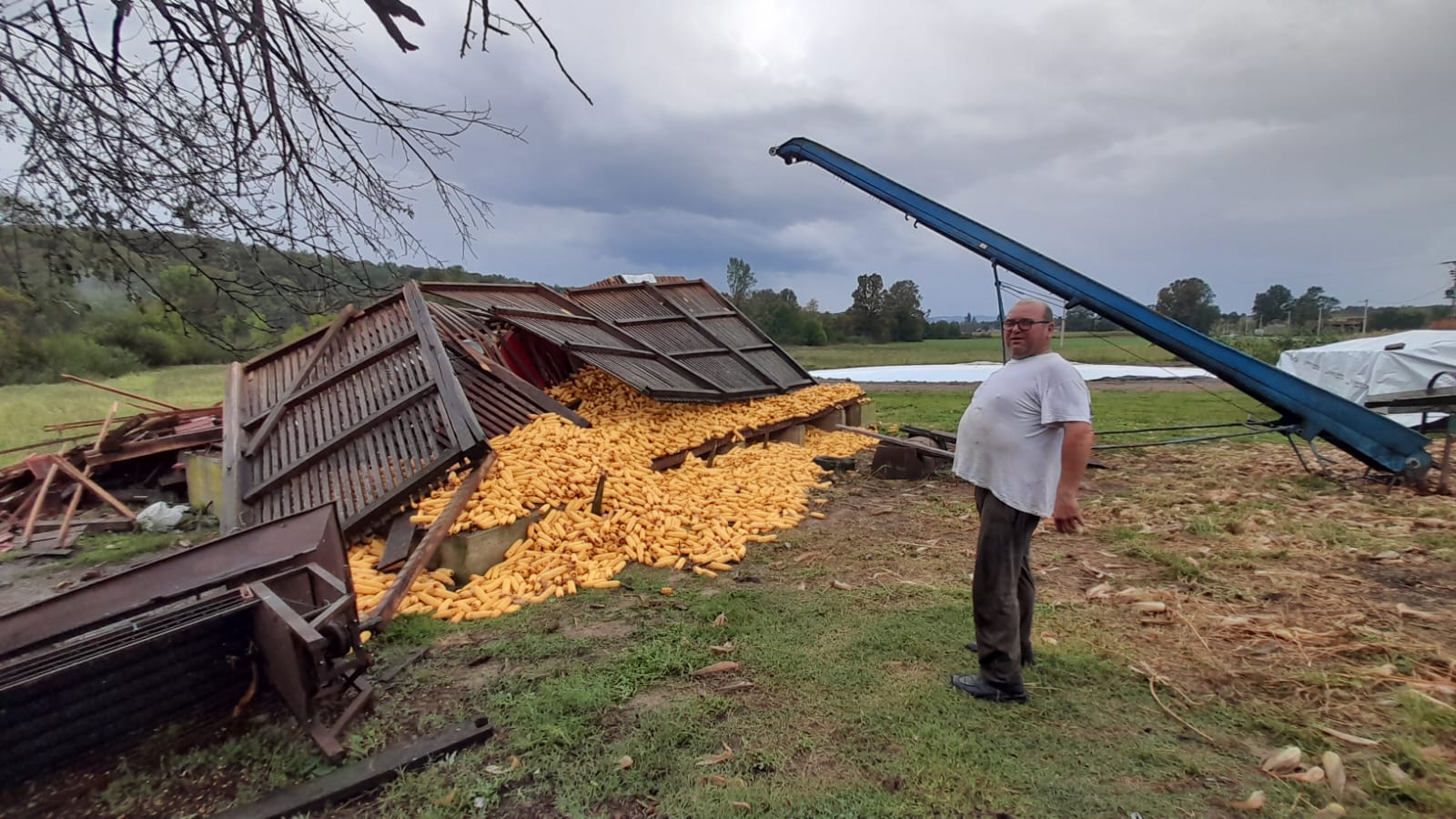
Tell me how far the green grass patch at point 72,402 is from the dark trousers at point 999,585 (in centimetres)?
1328

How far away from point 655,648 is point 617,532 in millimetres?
2044

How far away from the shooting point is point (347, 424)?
6.61m

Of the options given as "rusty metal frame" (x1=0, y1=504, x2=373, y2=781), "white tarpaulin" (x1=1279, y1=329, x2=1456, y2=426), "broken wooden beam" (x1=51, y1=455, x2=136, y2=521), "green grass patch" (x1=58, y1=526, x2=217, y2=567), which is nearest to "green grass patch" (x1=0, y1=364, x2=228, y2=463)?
"broken wooden beam" (x1=51, y1=455, x2=136, y2=521)

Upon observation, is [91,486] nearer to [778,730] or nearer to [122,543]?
[122,543]

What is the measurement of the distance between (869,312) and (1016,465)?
5806 centimetres

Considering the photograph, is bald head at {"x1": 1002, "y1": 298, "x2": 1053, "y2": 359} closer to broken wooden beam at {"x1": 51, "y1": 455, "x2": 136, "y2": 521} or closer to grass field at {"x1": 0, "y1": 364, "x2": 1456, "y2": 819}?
grass field at {"x1": 0, "y1": 364, "x2": 1456, "y2": 819}

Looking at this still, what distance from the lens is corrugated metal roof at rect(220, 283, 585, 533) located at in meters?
5.98

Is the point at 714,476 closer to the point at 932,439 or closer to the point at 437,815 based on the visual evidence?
the point at 932,439

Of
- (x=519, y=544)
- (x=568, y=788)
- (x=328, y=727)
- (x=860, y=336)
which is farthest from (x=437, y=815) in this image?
(x=860, y=336)

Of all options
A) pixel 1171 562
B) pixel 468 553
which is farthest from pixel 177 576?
pixel 1171 562

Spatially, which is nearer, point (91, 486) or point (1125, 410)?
point (91, 486)

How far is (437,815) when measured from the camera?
2.75 m

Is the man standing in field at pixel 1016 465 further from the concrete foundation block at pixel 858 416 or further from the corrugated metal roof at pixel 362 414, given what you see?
the concrete foundation block at pixel 858 416

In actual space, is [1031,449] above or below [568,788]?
above
